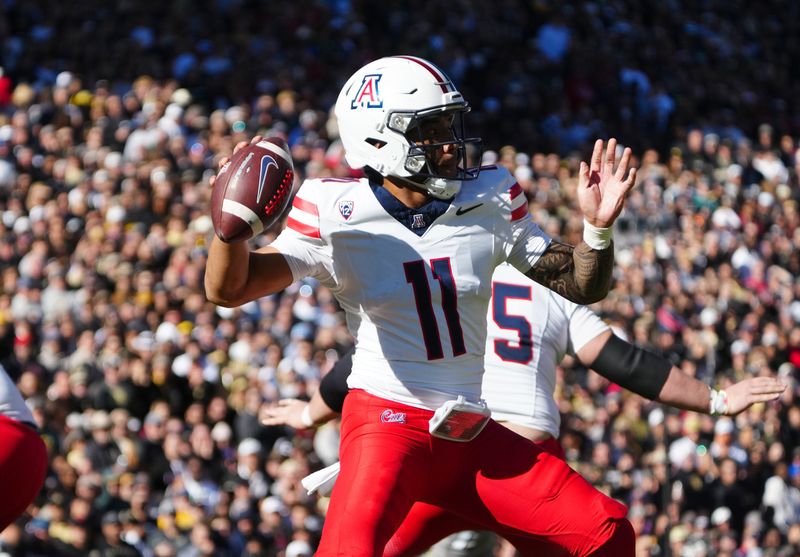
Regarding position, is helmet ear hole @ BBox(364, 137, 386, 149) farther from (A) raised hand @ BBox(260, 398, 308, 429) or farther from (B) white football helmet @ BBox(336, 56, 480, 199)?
(A) raised hand @ BBox(260, 398, 308, 429)

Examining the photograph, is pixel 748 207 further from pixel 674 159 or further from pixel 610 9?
pixel 610 9

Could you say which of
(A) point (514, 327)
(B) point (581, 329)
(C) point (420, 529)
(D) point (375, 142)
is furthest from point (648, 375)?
(D) point (375, 142)

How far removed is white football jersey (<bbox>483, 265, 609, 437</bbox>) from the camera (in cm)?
567

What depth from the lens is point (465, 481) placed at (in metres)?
4.62

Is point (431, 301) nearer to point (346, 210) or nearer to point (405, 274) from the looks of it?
point (405, 274)

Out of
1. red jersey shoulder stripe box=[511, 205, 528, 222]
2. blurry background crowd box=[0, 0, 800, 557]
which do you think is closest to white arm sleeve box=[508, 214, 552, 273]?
red jersey shoulder stripe box=[511, 205, 528, 222]

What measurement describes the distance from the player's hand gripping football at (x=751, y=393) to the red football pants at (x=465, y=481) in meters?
1.05

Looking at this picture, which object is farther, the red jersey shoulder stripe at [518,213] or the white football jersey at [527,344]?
the white football jersey at [527,344]

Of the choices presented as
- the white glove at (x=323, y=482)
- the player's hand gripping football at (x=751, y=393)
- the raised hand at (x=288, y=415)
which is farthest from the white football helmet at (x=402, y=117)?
the raised hand at (x=288, y=415)

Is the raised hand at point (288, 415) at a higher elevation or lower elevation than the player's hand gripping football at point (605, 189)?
lower

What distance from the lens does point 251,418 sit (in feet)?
35.6

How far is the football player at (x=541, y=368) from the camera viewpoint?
223 inches

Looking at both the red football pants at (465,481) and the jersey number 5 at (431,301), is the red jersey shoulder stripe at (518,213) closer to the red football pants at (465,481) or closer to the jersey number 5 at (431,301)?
the jersey number 5 at (431,301)

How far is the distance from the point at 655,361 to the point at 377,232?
1.66 m
